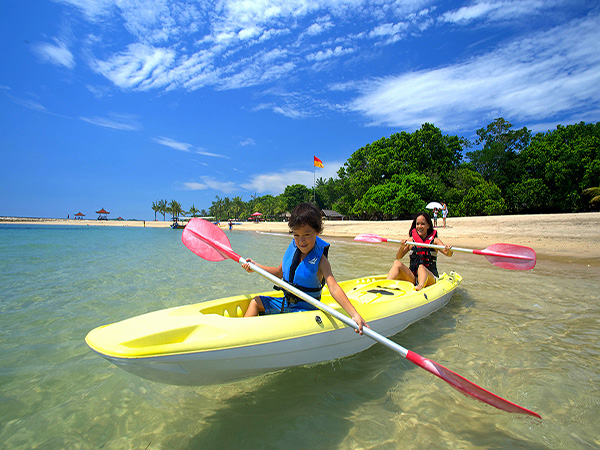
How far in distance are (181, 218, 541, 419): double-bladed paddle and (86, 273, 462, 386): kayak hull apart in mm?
234

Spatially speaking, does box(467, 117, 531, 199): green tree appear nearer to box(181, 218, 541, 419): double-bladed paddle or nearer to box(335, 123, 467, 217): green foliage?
box(335, 123, 467, 217): green foliage

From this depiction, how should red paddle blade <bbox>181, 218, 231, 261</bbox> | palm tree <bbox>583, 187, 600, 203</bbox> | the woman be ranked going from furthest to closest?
palm tree <bbox>583, 187, 600, 203</bbox>
the woman
red paddle blade <bbox>181, 218, 231, 261</bbox>

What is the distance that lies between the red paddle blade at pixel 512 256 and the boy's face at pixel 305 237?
3639mm

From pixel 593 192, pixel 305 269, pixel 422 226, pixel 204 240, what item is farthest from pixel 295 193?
pixel 305 269

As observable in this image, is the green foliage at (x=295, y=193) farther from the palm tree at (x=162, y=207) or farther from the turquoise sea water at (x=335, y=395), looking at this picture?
the turquoise sea water at (x=335, y=395)

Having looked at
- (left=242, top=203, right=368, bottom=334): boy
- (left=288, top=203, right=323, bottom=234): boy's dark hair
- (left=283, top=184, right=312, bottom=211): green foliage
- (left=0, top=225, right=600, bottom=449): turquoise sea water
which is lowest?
(left=0, top=225, right=600, bottom=449): turquoise sea water

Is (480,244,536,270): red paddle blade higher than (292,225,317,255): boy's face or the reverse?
the reverse

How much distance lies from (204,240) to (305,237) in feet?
4.43

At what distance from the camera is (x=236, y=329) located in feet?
7.13

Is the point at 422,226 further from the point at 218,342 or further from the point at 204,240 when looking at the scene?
the point at 218,342

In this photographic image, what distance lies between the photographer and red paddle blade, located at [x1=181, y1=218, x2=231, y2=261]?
11.1 ft

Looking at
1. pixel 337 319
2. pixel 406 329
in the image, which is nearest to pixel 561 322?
pixel 406 329

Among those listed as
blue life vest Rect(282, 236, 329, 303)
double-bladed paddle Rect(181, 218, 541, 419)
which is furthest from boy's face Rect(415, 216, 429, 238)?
double-bladed paddle Rect(181, 218, 541, 419)

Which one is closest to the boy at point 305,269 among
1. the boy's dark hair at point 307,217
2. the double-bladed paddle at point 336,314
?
the boy's dark hair at point 307,217
